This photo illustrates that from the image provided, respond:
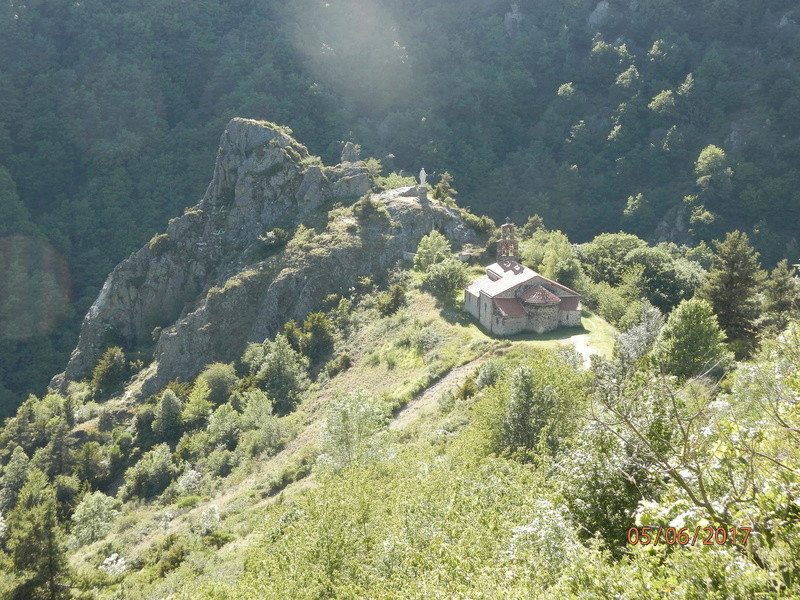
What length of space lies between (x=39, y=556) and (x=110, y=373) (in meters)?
33.1

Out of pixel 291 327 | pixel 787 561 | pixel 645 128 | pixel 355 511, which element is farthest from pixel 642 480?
pixel 645 128

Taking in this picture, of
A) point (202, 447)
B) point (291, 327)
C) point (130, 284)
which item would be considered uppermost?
point (130, 284)

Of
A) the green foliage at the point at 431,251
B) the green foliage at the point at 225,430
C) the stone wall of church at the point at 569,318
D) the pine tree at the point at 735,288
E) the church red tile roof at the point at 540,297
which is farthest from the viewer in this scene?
the green foliage at the point at 431,251

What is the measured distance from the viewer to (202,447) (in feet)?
129

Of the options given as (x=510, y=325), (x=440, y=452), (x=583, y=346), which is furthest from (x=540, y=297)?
(x=440, y=452)

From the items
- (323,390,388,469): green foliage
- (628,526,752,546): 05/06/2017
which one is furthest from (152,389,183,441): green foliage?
(628,526,752,546): 05/06/2017

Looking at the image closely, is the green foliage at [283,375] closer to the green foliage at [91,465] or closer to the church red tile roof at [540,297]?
the green foliage at [91,465]

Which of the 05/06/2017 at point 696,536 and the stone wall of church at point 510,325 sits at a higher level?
the stone wall of church at point 510,325

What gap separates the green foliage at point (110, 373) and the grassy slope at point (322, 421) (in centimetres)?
1910

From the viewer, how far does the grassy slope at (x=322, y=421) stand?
24281 mm

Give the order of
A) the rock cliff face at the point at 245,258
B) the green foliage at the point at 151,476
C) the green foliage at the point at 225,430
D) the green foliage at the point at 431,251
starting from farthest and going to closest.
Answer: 1. the rock cliff face at the point at 245,258
2. the green foliage at the point at 431,251
3. the green foliage at the point at 225,430
4. the green foliage at the point at 151,476

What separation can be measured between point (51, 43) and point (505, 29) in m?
84.9

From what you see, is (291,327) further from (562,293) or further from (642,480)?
(642,480)

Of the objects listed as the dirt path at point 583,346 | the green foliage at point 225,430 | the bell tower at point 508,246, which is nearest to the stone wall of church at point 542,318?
the dirt path at point 583,346
